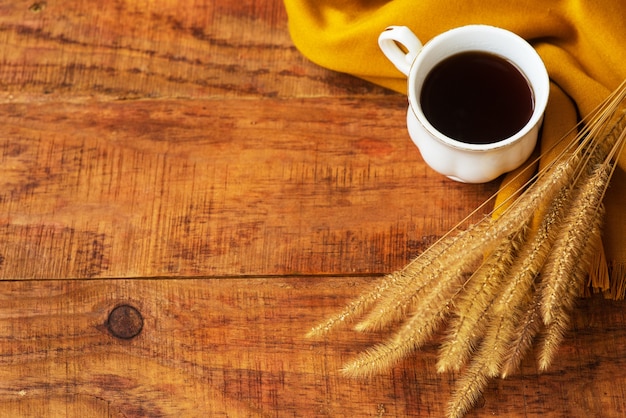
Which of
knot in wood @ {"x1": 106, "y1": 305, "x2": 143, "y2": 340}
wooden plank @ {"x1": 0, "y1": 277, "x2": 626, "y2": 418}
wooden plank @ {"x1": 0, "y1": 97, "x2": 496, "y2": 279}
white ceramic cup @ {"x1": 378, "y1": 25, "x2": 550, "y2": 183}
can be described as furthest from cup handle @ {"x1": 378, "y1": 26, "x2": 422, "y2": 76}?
knot in wood @ {"x1": 106, "y1": 305, "x2": 143, "y2": 340}

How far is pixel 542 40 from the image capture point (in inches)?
38.9

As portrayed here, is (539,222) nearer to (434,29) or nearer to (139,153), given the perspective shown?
(434,29)

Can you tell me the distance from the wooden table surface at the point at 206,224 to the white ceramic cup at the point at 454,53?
0.10 meters

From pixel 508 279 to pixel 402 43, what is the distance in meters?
0.29

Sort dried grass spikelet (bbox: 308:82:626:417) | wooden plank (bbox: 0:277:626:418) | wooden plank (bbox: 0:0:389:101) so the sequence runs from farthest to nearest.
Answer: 1. wooden plank (bbox: 0:0:389:101)
2. wooden plank (bbox: 0:277:626:418)
3. dried grass spikelet (bbox: 308:82:626:417)

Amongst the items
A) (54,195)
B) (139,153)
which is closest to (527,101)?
(139,153)

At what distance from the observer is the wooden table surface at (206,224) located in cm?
94

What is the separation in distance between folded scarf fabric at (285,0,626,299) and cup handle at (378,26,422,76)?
9 centimetres

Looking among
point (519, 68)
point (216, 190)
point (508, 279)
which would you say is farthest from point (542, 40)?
point (216, 190)

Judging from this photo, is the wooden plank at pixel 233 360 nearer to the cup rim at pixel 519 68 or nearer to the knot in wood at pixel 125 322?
the knot in wood at pixel 125 322

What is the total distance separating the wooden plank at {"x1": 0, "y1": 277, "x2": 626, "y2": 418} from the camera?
0.92m

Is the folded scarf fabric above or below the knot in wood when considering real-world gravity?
above

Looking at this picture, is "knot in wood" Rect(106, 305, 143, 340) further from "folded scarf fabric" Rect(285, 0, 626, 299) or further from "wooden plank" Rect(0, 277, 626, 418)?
"folded scarf fabric" Rect(285, 0, 626, 299)

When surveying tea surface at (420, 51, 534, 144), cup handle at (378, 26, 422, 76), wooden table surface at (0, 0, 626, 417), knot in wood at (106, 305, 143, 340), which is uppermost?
cup handle at (378, 26, 422, 76)
